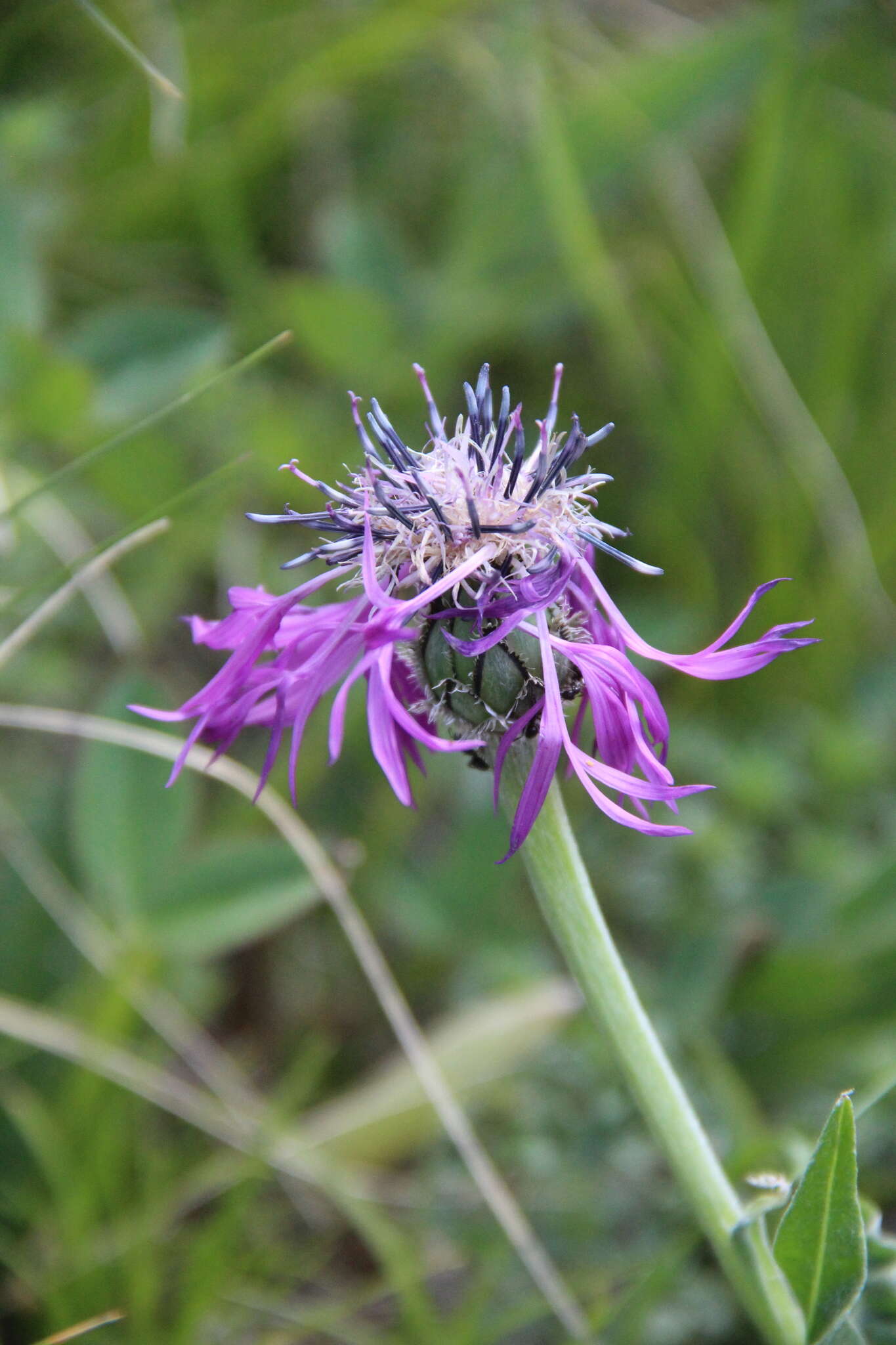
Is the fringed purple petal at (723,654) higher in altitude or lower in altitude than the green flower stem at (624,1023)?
higher

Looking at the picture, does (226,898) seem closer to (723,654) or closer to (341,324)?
(723,654)

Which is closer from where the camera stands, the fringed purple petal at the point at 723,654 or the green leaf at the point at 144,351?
the fringed purple petal at the point at 723,654

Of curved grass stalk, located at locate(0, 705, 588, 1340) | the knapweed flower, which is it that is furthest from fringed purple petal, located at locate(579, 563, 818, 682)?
curved grass stalk, located at locate(0, 705, 588, 1340)

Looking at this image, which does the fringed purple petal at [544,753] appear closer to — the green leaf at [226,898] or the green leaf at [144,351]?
the green leaf at [226,898]

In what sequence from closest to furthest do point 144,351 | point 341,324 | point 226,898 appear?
1. point 226,898
2. point 144,351
3. point 341,324

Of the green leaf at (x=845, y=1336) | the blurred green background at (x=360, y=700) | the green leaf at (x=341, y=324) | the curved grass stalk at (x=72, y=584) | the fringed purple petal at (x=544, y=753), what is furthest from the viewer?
the green leaf at (x=341, y=324)

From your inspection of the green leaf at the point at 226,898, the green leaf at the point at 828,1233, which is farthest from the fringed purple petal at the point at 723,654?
the green leaf at the point at 226,898

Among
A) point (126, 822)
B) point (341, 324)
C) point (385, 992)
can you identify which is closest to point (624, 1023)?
point (385, 992)
